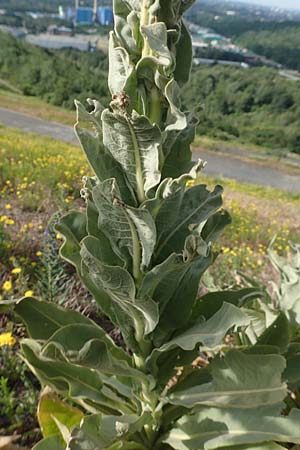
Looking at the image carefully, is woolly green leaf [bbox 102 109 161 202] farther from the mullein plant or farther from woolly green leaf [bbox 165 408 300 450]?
woolly green leaf [bbox 165 408 300 450]

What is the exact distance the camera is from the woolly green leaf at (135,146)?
1.30 m


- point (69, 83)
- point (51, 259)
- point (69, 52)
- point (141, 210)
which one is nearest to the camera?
point (141, 210)

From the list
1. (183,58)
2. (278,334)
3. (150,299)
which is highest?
(183,58)

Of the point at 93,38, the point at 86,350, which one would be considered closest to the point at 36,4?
the point at 93,38

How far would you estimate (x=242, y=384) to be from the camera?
61.5 inches

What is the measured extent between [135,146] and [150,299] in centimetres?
47

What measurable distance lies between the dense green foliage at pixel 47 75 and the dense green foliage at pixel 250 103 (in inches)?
506

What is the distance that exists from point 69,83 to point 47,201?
53.6 m

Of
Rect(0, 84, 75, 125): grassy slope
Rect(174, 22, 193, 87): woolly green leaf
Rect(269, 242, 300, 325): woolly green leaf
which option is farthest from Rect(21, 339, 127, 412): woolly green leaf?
Rect(0, 84, 75, 125): grassy slope

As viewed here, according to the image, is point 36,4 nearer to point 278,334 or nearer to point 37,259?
point 37,259

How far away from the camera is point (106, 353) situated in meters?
1.48

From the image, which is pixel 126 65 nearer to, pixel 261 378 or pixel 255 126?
pixel 261 378

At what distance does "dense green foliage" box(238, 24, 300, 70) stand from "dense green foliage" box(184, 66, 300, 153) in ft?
89.0

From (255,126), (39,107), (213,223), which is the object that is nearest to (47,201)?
(213,223)
